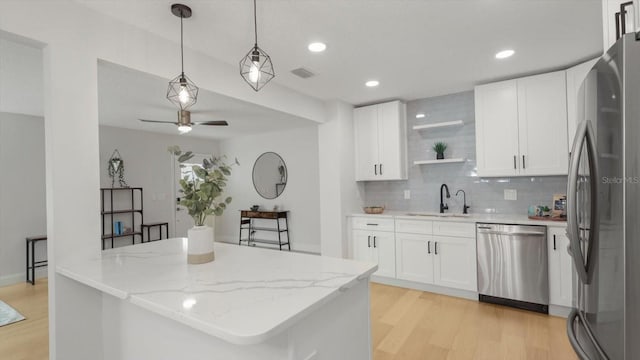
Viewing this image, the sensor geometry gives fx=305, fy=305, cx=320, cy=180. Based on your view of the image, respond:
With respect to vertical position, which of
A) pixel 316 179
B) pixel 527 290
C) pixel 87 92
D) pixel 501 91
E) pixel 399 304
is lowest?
pixel 399 304

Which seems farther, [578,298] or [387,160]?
[387,160]

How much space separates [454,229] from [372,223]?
103 centimetres

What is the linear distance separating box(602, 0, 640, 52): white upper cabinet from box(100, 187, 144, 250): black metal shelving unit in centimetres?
634

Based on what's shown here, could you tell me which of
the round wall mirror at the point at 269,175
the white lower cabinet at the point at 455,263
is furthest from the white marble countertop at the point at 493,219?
the round wall mirror at the point at 269,175

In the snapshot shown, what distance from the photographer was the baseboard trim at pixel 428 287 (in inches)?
138

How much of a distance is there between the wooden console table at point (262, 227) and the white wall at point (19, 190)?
10.9ft

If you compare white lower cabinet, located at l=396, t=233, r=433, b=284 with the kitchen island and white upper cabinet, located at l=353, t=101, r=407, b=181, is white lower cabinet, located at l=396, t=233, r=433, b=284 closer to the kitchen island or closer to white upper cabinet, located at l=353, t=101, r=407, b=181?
white upper cabinet, located at l=353, t=101, r=407, b=181

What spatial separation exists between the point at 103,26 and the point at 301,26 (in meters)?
1.31

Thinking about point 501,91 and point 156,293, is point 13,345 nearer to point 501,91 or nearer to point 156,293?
point 156,293

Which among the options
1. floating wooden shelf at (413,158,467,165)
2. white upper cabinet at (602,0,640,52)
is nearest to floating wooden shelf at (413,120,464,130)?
floating wooden shelf at (413,158,467,165)

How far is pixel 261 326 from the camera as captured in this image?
92 cm

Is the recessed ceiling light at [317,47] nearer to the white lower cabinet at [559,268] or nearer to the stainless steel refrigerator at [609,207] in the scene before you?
the stainless steel refrigerator at [609,207]

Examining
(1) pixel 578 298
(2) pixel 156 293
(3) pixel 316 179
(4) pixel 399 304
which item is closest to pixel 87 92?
(2) pixel 156 293

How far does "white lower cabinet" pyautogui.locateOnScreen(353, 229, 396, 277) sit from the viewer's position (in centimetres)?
395
